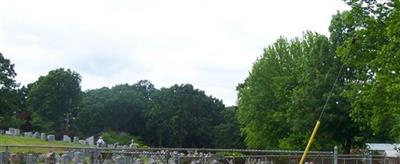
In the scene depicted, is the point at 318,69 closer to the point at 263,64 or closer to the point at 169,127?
the point at 263,64

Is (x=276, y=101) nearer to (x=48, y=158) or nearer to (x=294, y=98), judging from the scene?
(x=294, y=98)

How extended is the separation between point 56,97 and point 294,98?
54051 millimetres

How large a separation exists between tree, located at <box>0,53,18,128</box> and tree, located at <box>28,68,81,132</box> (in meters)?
9.24

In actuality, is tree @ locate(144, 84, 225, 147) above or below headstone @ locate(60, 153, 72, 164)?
above

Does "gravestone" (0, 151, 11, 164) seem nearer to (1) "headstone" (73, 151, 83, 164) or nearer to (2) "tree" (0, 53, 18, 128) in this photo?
(1) "headstone" (73, 151, 83, 164)

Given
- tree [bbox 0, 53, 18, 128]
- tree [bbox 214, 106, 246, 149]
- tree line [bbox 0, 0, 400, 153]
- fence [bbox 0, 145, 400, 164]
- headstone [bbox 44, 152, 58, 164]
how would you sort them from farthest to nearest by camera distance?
1. tree [bbox 214, 106, 246, 149]
2. tree [bbox 0, 53, 18, 128]
3. tree line [bbox 0, 0, 400, 153]
4. headstone [bbox 44, 152, 58, 164]
5. fence [bbox 0, 145, 400, 164]

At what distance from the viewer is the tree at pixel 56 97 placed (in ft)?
289

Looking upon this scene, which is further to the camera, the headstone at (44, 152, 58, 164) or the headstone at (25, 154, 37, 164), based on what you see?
the headstone at (44, 152, 58, 164)

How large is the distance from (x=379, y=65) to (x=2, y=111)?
2220 inches

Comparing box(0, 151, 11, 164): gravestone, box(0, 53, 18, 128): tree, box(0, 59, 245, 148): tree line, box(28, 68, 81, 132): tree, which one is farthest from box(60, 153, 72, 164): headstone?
box(28, 68, 81, 132): tree

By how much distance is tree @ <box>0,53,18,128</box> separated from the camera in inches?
2876

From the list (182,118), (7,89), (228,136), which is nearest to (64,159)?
(7,89)

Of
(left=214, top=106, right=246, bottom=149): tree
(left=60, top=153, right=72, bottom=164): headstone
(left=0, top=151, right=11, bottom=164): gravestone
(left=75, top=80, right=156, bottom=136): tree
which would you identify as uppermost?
(left=75, top=80, right=156, bottom=136): tree

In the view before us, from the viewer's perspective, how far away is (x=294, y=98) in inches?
1647
